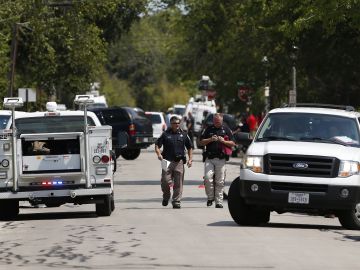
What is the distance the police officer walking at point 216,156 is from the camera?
84.1 feet

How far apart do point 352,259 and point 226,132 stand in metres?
10.3

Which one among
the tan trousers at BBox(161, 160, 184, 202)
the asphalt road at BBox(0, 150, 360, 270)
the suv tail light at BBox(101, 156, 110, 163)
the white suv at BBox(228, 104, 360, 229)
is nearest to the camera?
the asphalt road at BBox(0, 150, 360, 270)

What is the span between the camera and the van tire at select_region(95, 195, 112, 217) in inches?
915

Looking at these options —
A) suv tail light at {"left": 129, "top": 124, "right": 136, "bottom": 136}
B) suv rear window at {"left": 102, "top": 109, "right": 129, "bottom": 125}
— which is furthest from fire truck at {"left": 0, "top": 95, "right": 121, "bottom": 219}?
suv rear window at {"left": 102, "top": 109, "right": 129, "bottom": 125}

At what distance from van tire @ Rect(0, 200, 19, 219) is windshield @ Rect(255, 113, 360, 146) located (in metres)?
5.07

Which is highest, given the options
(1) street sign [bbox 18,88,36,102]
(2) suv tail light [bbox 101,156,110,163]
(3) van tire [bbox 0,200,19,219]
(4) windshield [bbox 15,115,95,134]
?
(1) street sign [bbox 18,88,36,102]

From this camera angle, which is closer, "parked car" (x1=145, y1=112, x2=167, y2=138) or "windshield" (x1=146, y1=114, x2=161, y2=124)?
"parked car" (x1=145, y1=112, x2=167, y2=138)

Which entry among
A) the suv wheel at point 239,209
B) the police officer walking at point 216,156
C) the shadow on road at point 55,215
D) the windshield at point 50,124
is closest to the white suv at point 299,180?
the suv wheel at point 239,209

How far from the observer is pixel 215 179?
25781mm

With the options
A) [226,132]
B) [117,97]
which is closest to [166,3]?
[226,132]

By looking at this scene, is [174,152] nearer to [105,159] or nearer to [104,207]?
[104,207]

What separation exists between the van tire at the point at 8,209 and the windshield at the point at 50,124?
130cm

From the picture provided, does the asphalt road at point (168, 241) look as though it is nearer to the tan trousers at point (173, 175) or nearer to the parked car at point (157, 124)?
the tan trousers at point (173, 175)

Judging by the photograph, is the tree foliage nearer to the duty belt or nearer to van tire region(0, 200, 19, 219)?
the duty belt
